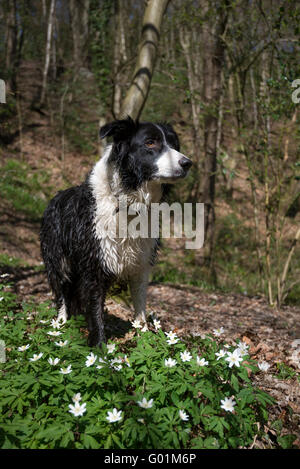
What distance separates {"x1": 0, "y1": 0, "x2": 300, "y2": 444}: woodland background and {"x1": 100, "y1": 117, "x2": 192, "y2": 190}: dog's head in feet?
3.30

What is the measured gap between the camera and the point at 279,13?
452cm

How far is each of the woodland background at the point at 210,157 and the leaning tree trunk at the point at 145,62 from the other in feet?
0.05

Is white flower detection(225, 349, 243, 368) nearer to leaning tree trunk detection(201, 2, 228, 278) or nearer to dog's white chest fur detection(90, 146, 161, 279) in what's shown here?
dog's white chest fur detection(90, 146, 161, 279)

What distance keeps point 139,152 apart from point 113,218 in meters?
0.62

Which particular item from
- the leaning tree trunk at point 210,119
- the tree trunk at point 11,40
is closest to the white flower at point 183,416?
the leaning tree trunk at point 210,119

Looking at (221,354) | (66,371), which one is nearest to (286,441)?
(221,354)

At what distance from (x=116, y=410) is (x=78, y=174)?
12.2 m

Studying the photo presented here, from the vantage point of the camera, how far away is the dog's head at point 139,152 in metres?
3.10

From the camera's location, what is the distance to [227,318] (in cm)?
491

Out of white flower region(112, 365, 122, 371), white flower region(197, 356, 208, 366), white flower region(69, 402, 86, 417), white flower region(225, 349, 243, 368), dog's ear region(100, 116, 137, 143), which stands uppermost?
dog's ear region(100, 116, 137, 143)

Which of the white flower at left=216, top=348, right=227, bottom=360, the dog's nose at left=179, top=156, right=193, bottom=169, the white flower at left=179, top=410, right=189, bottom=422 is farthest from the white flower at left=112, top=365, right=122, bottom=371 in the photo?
the dog's nose at left=179, top=156, right=193, bottom=169

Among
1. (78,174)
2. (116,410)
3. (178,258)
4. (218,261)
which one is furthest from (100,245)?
(78,174)

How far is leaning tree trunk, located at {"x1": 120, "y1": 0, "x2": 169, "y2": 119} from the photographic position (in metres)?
4.68

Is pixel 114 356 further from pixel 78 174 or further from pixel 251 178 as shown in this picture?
pixel 78 174
